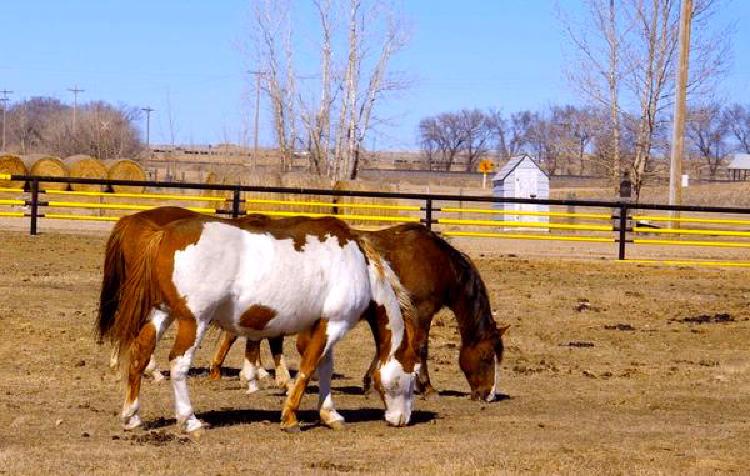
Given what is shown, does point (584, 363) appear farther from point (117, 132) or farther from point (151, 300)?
point (117, 132)

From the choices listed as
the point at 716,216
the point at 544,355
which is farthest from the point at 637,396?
the point at 716,216

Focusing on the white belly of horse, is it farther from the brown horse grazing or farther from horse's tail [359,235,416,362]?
the brown horse grazing

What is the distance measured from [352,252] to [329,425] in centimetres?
118

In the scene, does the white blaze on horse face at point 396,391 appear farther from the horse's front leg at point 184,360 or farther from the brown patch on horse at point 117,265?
the brown patch on horse at point 117,265

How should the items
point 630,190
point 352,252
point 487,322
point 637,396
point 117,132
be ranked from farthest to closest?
point 117,132 < point 630,190 < point 637,396 < point 487,322 < point 352,252

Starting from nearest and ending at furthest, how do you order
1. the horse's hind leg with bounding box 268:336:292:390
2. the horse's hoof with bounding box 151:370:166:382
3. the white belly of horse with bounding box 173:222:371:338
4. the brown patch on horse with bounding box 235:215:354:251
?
the white belly of horse with bounding box 173:222:371:338 < the brown patch on horse with bounding box 235:215:354:251 < the horse's hind leg with bounding box 268:336:292:390 < the horse's hoof with bounding box 151:370:166:382

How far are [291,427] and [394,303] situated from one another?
1.11m

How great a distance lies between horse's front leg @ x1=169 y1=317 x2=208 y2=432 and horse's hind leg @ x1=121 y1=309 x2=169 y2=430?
178 mm

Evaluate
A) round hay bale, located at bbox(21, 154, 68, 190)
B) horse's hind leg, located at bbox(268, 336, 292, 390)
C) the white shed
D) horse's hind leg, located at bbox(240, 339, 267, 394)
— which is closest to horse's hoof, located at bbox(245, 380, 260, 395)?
horse's hind leg, located at bbox(240, 339, 267, 394)

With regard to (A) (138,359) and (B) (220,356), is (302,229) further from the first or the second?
(B) (220,356)

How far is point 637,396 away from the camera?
1059 cm

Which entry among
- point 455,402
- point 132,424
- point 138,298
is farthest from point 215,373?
point 138,298

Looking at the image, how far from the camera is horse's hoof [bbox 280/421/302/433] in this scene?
802cm

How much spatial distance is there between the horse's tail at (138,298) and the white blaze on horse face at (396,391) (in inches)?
63.8
